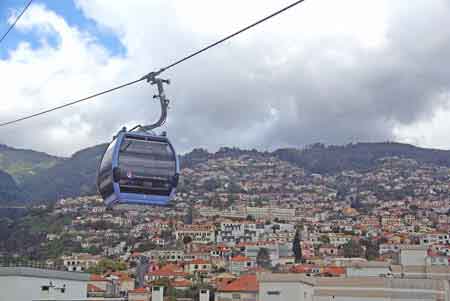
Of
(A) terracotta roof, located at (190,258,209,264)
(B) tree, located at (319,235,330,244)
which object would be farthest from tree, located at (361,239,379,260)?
(A) terracotta roof, located at (190,258,209,264)

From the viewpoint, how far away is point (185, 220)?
181 metres

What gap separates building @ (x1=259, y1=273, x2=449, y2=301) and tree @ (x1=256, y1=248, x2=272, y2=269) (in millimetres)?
54843

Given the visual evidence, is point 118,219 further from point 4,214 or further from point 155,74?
point 155,74

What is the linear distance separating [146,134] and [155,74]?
2.88 meters

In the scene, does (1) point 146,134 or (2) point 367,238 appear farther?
(2) point 367,238

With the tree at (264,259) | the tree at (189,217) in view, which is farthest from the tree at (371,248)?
the tree at (189,217)

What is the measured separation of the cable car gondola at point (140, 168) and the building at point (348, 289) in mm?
45331

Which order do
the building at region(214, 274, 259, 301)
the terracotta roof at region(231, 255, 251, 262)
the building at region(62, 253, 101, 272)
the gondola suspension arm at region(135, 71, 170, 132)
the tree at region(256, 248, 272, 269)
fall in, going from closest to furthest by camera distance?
1. the gondola suspension arm at region(135, 71, 170, 132)
2. the building at region(214, 274, 259, 301)
3. the building at region(62, 253, 101, 272)
4. the terracotta roof at region(231, 255, 251, 262)
5. the tree at region(256, 248, 272, 269)

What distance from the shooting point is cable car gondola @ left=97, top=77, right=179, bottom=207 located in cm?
1644

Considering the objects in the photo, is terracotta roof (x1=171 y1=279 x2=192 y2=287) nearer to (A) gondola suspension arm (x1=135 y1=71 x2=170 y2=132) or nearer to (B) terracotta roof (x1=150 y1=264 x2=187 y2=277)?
(B) terracotta roof (x1=150 y1=264 x2=187 y2=277)

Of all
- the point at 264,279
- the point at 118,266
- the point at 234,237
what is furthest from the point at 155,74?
the point at 234,237

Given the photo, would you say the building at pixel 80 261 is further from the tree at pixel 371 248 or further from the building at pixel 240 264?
the tree at pixel 371 248

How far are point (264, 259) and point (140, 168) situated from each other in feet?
365

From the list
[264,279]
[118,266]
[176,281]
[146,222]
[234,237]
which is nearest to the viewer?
[264,279]
